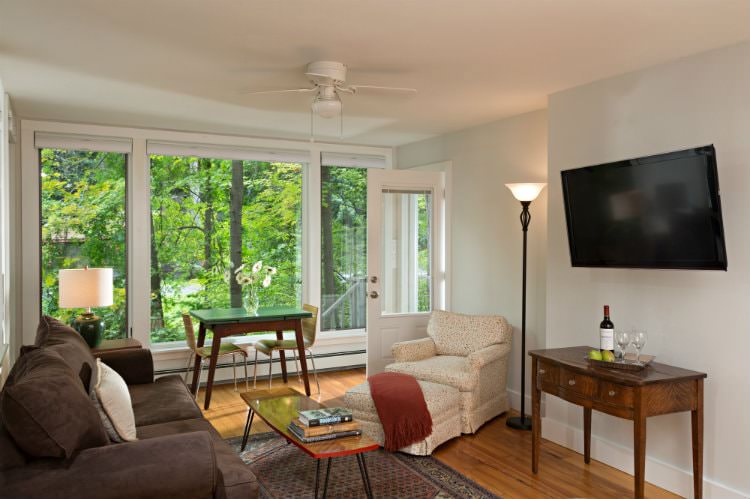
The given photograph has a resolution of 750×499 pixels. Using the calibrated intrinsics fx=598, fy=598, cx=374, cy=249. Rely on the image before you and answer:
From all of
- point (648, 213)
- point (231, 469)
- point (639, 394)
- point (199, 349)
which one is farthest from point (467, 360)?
point (231, 469)

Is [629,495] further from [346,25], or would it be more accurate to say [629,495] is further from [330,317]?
[330,317]

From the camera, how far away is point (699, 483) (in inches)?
119

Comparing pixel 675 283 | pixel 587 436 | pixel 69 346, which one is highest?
pixel 675 283

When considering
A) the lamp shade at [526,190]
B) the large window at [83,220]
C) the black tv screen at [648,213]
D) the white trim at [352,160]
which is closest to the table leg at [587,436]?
the black tv screen at [648,213]

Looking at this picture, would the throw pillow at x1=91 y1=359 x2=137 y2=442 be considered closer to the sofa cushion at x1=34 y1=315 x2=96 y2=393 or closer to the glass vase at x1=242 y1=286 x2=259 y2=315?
the sofa cushion at x1=34 y1=315 x2=96 y2=393

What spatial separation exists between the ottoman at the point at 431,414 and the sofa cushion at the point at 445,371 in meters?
0.08

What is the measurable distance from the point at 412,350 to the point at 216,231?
2.44 m

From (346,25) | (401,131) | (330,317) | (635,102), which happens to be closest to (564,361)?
(635,102)

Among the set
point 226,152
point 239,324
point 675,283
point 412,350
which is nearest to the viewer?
point 675,283

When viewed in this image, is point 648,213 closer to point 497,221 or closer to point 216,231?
point 497,221

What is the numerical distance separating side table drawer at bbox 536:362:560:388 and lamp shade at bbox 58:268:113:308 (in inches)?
125

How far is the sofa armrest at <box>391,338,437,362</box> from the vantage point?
4.73m

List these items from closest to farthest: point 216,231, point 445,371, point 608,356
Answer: point 608,356
point 445,371
point 216,231

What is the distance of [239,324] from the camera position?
5055mm
